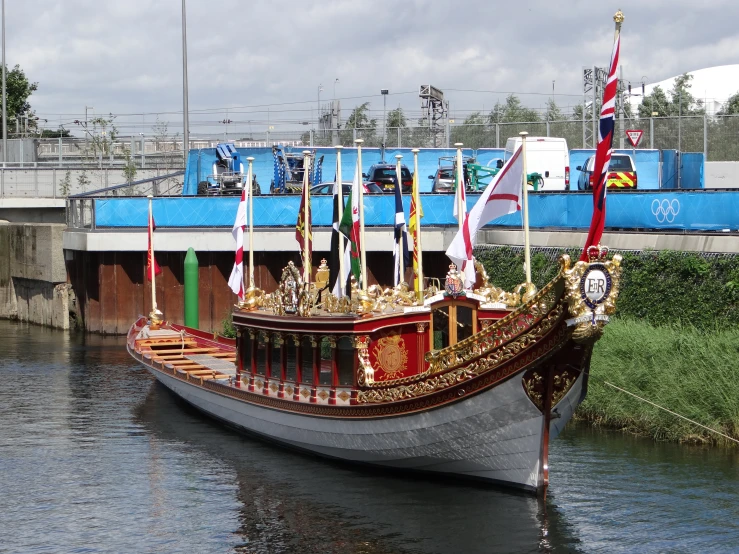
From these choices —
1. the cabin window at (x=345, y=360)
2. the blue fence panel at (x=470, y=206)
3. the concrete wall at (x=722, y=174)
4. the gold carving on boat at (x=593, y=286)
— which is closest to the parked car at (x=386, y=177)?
the blue fence panel at (x=470, y=206)

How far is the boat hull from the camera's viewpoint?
786 inches

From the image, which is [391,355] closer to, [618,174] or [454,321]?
[454,321]

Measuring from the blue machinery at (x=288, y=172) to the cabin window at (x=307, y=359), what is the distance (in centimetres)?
2140

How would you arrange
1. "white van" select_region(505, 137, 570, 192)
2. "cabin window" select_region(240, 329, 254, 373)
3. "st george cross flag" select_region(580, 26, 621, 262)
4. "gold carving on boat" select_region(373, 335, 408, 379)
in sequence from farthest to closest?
"white van" select_region(505, 137, 570, 192), "cabin window" select_region(240, 329, 254, 373), "gold carving on boat" select_region(373, 335, 408, 379), "st george cross flag" select_region(580, 26, 621, 262)

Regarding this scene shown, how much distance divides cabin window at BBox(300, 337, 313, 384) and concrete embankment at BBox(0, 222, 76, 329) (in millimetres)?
23737

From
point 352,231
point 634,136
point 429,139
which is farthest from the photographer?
point 429,139

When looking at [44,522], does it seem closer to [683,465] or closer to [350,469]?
[350,469]

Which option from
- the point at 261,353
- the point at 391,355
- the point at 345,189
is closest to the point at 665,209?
the point at 391,355

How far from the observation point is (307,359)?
2395 cm

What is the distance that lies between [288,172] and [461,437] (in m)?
→ 28.4

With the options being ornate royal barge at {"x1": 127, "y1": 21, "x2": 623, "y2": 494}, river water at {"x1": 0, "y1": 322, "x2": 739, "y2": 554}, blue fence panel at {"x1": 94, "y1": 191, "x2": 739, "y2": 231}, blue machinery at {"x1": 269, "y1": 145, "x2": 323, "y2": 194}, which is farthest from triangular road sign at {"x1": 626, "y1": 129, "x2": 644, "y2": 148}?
river water at {"x1": 0, "y1": 322, "x2": 739, "y2": 554}

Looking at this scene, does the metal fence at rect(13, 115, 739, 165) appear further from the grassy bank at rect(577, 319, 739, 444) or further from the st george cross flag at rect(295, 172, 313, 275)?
the st george cross flag at rect(295, 172, 313, 275)

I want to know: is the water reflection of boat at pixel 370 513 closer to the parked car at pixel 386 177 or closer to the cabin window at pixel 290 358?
the cabin window at pixel 290 358

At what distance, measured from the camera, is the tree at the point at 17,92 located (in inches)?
3290
